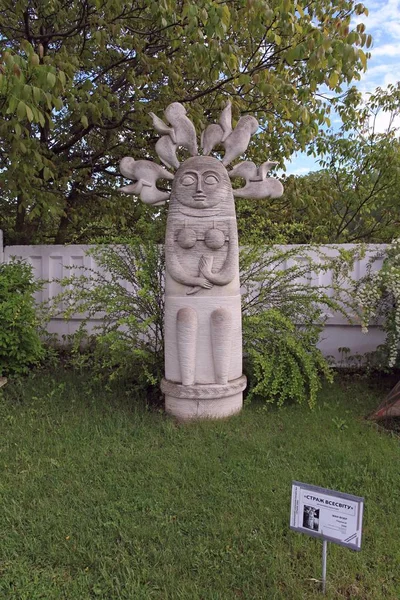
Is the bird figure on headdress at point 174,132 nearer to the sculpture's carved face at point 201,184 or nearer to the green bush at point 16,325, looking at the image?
the sculpture's carved face at point 201,184

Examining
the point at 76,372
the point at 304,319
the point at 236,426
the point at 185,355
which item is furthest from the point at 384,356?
the point at 76,372

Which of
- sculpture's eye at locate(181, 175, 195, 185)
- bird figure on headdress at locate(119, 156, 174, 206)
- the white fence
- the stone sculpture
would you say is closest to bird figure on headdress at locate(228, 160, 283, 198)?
the stone sculpture

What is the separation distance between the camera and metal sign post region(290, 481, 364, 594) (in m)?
1.76

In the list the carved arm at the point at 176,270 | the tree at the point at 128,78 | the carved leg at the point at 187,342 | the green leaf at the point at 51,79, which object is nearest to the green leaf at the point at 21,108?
the tree at the point at 128,78

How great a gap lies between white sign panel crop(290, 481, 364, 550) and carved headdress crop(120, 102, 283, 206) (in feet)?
8.25

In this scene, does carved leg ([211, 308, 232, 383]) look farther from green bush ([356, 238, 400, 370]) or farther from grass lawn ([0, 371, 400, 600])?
green bush ([356, 238, 400, 370])

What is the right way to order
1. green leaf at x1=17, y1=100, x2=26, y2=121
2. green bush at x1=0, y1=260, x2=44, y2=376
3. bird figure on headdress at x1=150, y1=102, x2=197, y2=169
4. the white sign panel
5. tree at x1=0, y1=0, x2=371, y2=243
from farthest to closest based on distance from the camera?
1. green bush at x1=0, y1=260, x2=44, y2=376
2. tree at x1=0, y1=0, x2=371, y2=243
3. bird figure on headdress at x1=150, y1=102, x2=197, y2=169
4. green leaf at x1=17, y1=100, x2=26, y2=121
5. the white sign panel

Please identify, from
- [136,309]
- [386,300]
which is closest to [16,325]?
[136,309]

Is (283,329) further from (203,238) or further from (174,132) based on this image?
(174,132)

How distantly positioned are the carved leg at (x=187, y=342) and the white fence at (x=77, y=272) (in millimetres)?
2089

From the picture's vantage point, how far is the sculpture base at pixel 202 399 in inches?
142

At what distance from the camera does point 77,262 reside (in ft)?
19.2

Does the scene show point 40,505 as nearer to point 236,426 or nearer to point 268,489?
point 268,489

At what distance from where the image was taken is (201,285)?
11.7 feet
